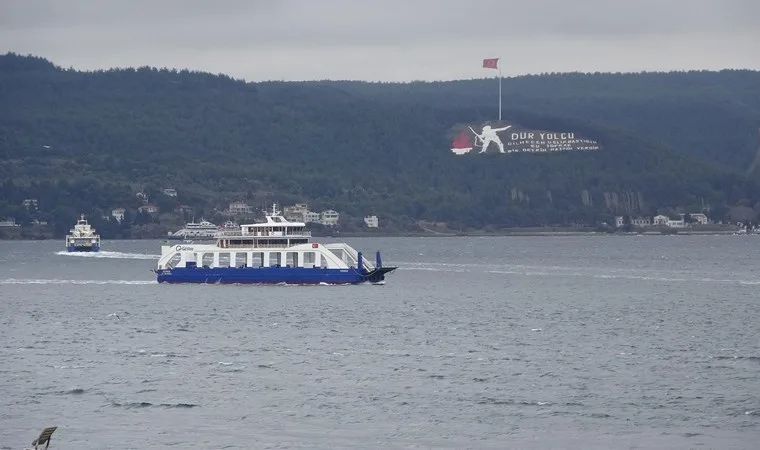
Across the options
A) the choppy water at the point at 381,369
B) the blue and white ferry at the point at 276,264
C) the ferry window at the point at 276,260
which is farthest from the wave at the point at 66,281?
the choppy water at the point at 381,369

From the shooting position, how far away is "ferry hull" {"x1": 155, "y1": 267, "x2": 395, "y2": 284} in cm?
12612

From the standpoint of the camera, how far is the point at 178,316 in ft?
325

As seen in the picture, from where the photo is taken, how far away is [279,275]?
414 ft

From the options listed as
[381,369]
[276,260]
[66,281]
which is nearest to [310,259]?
[276,260]

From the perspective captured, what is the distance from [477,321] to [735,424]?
134 ft

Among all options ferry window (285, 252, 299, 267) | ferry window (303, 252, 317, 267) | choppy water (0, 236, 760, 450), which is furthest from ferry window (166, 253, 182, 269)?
choppy water (0, 236, 760, 450)

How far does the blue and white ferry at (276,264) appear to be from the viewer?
12619 centimetres

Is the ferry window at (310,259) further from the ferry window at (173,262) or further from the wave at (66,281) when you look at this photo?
the wave at (66,281)

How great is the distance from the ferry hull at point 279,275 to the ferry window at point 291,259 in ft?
7.96

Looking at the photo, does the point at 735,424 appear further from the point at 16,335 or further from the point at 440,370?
the point at 16,335

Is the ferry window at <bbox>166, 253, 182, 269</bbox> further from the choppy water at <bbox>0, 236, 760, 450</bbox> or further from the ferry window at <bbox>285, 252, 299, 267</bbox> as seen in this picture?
the choppy water at <bbox>0, 236, 760, 450</bbox>

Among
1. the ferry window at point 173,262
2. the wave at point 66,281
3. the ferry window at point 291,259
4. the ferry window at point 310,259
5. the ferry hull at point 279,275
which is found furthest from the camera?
the wave at point 66,281

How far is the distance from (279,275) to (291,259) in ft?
20.9

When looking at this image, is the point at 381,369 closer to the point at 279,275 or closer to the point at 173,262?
the point at 279,275
